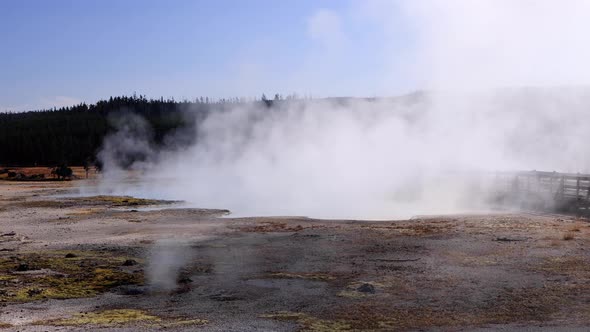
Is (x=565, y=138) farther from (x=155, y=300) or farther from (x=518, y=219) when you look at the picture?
(x=155, y=300)

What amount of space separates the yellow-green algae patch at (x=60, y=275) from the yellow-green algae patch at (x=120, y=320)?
1683 mm

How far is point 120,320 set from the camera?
9625 millimetres

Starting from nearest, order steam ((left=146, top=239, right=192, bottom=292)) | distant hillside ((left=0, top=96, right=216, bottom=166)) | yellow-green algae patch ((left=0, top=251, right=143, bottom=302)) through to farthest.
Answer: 1. yellow-green algae patch ((left=0, top=251, right=143, bottom=302))
2. steam ((left=146, top=239, right=192, bottom=292))
3. distant hillside ((left=0, top=96, right=216, bottom=166))

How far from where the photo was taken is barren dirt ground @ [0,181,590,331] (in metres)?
9.48

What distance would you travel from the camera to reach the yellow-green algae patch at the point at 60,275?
11734 millimetres

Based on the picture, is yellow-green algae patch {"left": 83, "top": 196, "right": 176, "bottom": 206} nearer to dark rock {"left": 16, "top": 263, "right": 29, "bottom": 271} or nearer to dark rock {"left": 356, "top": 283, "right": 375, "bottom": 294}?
dark rock {"left": 16, "top": 263, "right": 29, "bottom": 271}

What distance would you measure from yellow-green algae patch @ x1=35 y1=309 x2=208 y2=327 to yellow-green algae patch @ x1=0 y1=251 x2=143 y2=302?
1.68 metres

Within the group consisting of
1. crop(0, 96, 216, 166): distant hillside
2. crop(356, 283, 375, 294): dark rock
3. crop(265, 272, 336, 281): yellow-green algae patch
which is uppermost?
crop(0, 96, 216, 166): distant hillside

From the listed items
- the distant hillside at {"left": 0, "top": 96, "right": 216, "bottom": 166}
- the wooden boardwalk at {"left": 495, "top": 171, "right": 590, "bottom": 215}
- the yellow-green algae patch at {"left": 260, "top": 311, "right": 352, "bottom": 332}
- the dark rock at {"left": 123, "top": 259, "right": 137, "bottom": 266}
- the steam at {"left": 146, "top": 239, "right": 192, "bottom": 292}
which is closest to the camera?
the yellow-green algae patch at {"left": 260, "top": 311, "right": 352, "bottom": 332}

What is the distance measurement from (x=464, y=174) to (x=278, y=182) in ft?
38.2

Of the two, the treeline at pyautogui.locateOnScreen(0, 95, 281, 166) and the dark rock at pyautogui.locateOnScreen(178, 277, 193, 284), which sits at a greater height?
the treeline at pyautogui.locateOnScreen(0, 95, 281, 166)

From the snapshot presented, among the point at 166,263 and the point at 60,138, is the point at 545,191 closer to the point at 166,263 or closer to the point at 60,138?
the point at 166,263

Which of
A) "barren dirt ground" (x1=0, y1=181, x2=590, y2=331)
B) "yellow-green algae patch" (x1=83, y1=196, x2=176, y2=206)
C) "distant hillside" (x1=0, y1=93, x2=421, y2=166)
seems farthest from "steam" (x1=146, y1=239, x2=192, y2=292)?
"distant hillside" (x1=0, y1=93, x2=421, y2=166)

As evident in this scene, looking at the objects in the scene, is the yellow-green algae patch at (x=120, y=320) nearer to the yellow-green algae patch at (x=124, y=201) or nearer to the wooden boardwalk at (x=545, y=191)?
the wooden boardwalk at (x=545, y=191)
